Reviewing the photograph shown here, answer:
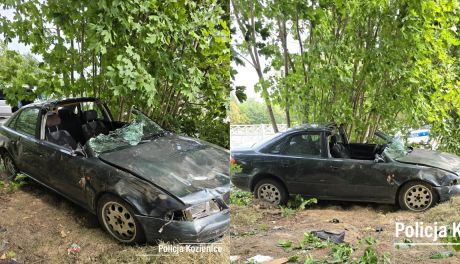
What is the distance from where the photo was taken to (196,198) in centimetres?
201

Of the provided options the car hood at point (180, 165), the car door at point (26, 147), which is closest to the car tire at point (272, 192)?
the car hood at point (180, 165)

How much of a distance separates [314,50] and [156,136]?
0.97 meters

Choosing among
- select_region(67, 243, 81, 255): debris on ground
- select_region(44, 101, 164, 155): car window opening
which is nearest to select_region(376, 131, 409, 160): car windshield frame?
select_region(44, 101, 164, 155): car window opening

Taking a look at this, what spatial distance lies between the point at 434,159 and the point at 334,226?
1.87 ft

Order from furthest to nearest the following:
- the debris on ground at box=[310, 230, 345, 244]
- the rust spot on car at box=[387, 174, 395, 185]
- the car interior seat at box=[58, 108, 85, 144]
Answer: the car interior seat at box=[58, 108, 85, 144]
the debris on ground at box=[310, 230, 345, 244]
the rust spot on car at box=[387, 174, 395, 185]

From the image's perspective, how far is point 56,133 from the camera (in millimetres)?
2189

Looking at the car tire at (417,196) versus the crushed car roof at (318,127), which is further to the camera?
the crushed car roof at (318,127)

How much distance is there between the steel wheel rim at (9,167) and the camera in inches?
86.0

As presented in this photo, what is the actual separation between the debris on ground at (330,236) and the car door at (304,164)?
19cm

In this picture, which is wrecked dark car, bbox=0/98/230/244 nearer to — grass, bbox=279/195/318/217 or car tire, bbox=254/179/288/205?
car tire, bbox=254/179/288/205

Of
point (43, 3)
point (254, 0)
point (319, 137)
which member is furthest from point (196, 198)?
point (43, 3)

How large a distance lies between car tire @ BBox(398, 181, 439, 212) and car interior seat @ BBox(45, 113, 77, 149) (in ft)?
5.52

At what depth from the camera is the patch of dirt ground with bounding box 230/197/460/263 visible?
1895mm

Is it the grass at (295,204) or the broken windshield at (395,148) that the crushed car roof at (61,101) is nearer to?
the grass at (295,204)
